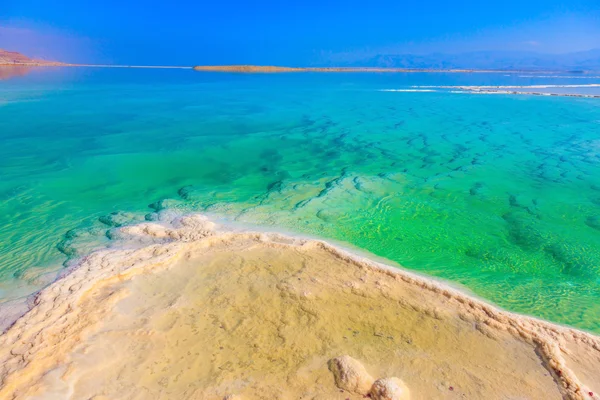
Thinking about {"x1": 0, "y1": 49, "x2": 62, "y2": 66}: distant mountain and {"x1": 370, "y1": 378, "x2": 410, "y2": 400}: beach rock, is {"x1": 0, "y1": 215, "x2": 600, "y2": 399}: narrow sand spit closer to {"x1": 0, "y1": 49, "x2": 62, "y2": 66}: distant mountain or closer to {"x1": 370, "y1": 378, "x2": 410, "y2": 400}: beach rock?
{"x1": 370, "y1": 378, "x2": 410, "y2": 400}: beach rock

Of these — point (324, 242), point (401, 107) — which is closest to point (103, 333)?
point (324, 242)

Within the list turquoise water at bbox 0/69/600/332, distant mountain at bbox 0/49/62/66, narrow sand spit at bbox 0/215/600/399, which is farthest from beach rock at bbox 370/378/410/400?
distant mountain at bbox 0/49/62/66

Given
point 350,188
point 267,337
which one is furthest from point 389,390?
point 350,188

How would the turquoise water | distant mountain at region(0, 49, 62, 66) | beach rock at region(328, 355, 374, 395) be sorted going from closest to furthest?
1. beach rock at region(328, 355, 374, 395)
2. the turquoise water
3. distant mountain at region(0, 49, 62, 66)

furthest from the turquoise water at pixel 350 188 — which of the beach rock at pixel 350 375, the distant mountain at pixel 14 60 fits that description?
the distant mountain at pixel 14 60

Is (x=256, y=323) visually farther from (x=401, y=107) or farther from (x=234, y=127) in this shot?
(x=401, y=107)

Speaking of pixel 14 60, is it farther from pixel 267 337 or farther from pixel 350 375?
pixel 350 375

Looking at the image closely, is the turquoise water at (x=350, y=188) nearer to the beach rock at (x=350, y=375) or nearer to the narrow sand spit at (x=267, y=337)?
the narrow sand spit at (x=267, y=337)
